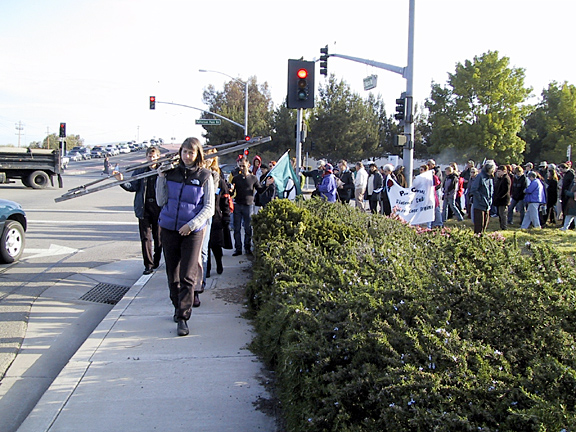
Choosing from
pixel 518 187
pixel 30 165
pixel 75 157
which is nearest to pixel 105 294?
pixel 518 187

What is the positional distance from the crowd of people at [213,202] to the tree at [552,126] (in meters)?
42.4

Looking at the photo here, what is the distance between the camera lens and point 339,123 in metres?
53.6

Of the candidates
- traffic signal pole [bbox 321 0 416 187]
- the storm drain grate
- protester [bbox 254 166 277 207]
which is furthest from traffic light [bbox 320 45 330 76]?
the storm drain grate

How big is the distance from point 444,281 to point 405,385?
101 cm

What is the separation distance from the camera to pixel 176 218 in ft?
16.5

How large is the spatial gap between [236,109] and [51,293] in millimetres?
55782

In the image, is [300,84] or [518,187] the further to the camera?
[518,187]

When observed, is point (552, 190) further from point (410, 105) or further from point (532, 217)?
point (410, 105)

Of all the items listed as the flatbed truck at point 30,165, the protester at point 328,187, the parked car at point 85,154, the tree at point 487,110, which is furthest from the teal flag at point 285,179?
the parked car at point 85,154

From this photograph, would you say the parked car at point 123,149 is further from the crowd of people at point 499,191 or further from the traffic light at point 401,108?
the crowd of people at point 499,191

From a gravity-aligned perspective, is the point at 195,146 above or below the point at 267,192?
above

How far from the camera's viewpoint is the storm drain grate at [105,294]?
686 centimetres

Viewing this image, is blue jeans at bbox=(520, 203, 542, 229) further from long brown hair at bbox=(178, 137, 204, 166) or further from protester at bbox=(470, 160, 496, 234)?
long brown hair at bbox=(178, 137, 204, 166)

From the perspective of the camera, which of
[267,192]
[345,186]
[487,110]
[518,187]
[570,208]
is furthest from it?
[487,110]
